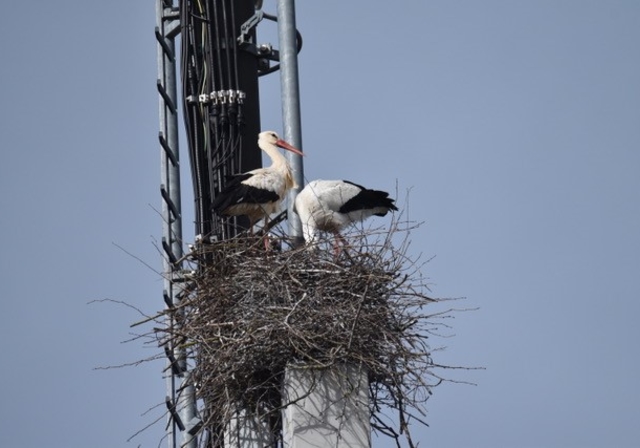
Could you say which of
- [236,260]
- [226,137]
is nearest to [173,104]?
[226,137]

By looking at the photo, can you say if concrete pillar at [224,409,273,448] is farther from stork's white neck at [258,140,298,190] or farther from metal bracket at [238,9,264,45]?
metal bracket at [238,9,264,45]

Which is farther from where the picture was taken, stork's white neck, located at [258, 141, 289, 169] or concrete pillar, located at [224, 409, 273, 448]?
stork's white neck, located at [258, 141, 289, 169]

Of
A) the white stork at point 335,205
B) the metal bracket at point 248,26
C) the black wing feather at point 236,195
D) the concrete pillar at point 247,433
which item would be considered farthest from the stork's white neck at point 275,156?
the concrete pillar at point 247,433

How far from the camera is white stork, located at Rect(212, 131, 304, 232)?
16.0 m

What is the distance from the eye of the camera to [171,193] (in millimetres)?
15867

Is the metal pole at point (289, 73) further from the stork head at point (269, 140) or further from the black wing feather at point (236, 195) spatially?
the stork head at point (269, 140)

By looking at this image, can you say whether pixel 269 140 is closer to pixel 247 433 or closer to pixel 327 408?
pixel 247 433

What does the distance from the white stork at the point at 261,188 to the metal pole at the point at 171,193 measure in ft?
1.20

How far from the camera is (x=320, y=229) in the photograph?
54.4 ft

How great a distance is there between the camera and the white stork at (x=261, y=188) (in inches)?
629

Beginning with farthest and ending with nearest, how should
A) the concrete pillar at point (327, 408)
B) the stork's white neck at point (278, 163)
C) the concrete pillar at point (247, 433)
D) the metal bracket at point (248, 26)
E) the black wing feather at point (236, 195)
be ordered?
1. the stork's white neck at point (278, 163)
2. the metal bracket at point (248, 26)
3. the black wing feather at point (236, 195)
4. the concrete pillar at point (247, 433)
5. the concrete pillar at point (327, 408)

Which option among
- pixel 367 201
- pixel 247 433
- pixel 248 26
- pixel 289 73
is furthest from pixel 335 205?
pixel 247 433

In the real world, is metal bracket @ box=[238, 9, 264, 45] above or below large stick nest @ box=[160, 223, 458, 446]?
above

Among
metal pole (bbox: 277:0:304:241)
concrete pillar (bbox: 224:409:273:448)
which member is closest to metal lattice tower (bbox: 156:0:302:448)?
metal pole (bbox: 277:0:304:241)
